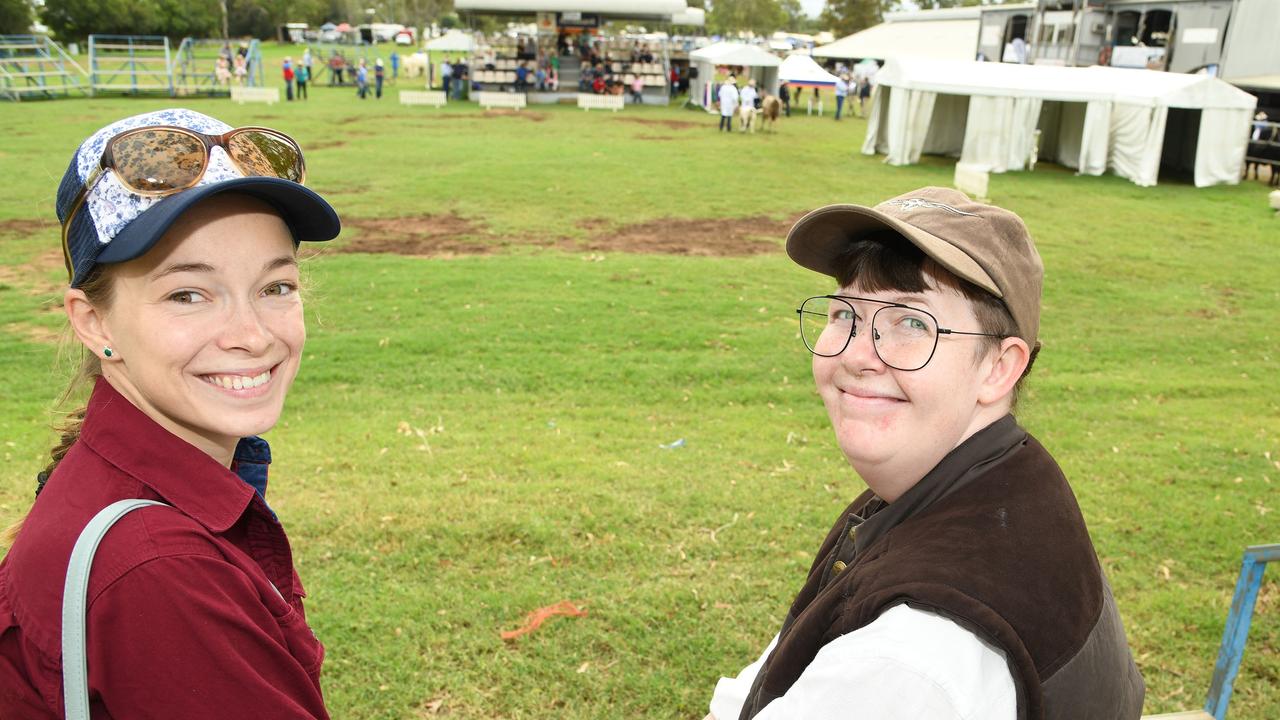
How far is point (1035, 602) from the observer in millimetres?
1426

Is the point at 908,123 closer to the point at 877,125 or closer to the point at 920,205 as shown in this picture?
the point at 877,125

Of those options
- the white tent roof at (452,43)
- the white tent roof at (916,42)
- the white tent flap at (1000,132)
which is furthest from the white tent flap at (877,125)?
the white tent roof at (452,43)

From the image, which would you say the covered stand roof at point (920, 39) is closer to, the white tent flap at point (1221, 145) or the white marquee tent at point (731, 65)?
the white marquee tent at point (731, 65)

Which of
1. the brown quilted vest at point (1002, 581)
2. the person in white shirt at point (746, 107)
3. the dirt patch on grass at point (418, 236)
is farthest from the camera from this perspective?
the person in white shirt at point (746, 107)

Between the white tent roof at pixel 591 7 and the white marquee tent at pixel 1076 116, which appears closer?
the white marquee tent at pixel 1076 116

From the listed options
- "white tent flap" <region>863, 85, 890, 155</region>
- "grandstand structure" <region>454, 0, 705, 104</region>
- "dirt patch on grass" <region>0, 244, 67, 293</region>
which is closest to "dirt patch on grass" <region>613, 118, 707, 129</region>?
"grandstand structure" <region>454, 0, 705, 104</region>

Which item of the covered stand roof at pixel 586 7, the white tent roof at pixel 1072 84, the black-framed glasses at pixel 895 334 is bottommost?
the black-framed glasses at pixel 895 334

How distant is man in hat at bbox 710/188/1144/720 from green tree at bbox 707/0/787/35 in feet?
329

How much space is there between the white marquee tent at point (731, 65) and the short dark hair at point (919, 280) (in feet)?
108

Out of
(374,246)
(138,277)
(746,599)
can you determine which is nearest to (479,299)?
(374,246)

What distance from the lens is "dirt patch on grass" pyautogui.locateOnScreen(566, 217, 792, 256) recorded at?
12031 millimetres

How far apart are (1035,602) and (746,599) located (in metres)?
2.91

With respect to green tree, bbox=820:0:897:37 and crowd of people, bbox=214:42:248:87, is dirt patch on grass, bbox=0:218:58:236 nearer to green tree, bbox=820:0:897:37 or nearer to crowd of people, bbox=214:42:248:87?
crowd of people, bbox=214:42:248:87

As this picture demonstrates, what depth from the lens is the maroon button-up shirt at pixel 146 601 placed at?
1309 millimetres
